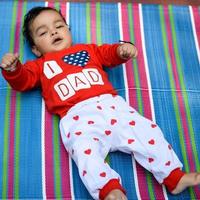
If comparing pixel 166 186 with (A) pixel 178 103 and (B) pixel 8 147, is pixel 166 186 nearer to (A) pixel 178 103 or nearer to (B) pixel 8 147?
(A) pixel 178 103

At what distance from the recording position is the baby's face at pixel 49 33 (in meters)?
1.37

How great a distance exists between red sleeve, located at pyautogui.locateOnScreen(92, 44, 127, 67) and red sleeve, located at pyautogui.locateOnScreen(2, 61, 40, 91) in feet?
0.80

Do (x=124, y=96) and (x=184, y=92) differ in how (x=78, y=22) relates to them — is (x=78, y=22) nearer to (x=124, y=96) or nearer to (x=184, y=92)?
(x=124, y=96)

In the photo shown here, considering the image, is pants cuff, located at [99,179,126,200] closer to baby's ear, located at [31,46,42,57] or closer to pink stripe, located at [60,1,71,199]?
pink stripe, located at [60,1,71,199]

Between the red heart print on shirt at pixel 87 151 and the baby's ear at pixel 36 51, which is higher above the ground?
the baby's ear at pixel 36 51

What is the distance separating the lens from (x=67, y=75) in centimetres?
129

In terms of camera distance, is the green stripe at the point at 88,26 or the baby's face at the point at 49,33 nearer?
the baby's face at the point at 49,33

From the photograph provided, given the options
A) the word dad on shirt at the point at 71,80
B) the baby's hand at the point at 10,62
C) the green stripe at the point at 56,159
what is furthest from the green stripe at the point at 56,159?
the baby's hand at the point at 10,62

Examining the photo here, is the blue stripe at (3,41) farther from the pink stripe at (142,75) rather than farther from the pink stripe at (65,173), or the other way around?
the pink stripe at (142,75)

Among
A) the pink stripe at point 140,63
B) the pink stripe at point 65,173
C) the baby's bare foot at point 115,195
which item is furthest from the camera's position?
the pink stripe at point 140,63

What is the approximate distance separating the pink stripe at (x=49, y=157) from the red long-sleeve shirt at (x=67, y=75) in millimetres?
44

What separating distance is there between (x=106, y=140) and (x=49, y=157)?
0.21 metres

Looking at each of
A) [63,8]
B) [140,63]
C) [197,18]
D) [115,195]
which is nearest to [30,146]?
[115,195]

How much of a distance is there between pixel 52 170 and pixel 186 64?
2.37 ft
